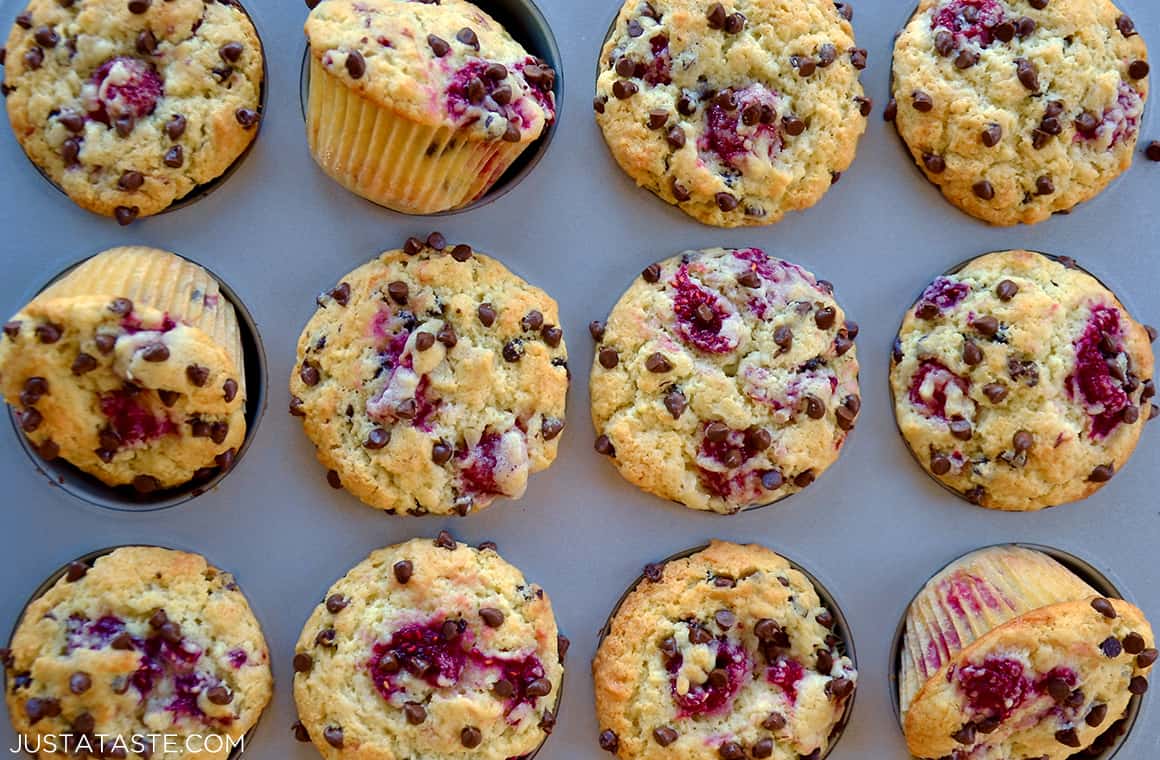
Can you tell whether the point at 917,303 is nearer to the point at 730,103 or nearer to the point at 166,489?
the point at 730,103

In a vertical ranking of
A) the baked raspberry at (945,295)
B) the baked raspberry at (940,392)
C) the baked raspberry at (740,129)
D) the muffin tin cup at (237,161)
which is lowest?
the muffin tin cup at (237,161)

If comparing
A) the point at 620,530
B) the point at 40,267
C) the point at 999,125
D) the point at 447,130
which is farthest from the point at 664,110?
the point at 40,267

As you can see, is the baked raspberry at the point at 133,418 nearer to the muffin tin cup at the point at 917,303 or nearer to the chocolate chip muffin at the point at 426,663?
the chocolate chip muffin at the point at 426,663

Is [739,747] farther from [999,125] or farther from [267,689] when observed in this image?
[999,125]

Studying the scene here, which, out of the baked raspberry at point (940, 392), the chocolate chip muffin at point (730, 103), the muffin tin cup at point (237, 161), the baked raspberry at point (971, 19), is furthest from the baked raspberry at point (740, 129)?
the muffin tin cup at point (237, 161)

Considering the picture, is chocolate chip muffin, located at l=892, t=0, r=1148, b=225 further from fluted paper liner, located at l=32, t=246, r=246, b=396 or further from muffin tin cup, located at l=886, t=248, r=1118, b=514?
fluted paper liner, located at l=32, t=246, r=246, b=396
